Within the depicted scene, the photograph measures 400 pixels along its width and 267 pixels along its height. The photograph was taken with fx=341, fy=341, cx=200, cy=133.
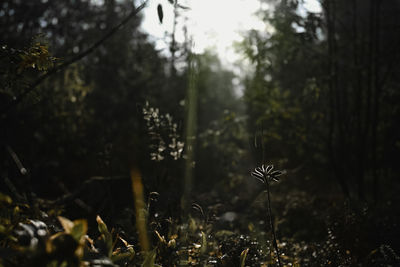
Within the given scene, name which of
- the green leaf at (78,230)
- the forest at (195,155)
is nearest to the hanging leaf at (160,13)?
the forest at (195,155)

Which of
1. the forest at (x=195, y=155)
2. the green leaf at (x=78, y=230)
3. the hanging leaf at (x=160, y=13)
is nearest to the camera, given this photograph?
the green leaf at (x=78, y=230)

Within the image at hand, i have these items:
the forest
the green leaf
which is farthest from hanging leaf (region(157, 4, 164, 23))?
the green leaf

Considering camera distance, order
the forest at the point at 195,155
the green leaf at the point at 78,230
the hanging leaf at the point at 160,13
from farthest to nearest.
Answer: the forest at the point at 195,155 → the hanging leaf at the point at 160,13 → the green leaf at the point at 78,230

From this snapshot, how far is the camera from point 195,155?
5988 mm

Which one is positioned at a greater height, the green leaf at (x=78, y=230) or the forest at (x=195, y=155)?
the forest at (x=195, y=155)

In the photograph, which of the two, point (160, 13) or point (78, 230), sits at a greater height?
point (160, 13)

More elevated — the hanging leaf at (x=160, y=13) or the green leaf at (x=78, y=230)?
the hanging leaf at (x=160, y=13)

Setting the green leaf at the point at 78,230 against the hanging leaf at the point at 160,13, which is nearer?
the green leaf at the point at 78,230

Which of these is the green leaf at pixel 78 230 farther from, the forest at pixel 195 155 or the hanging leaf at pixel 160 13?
the hanging leaf at pixel 160 13

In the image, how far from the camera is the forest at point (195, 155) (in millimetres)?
2422

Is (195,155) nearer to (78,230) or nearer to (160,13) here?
(160,13)

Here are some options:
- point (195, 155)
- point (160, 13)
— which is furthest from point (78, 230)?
point (195, 155)

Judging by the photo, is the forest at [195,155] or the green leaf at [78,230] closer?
the green leaf at [78,230]

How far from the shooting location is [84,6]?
27.9 feet
